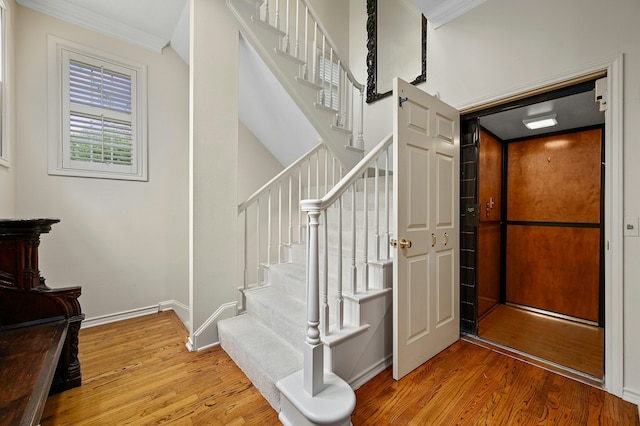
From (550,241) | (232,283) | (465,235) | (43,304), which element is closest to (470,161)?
(465,235)

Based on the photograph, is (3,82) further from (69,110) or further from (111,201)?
(111,201)

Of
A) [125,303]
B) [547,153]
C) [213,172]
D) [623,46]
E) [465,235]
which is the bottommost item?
[125,303]

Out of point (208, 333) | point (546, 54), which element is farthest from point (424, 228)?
point (208, 333)

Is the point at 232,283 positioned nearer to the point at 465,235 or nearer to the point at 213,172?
the point at 213,172

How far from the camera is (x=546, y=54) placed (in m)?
1.88

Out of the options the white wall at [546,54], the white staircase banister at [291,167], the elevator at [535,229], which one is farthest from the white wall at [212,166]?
the elevator at [535,229]

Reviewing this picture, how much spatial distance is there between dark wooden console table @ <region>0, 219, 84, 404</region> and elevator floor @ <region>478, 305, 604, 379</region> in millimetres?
3159

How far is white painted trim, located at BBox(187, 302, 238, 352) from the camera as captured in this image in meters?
2.16

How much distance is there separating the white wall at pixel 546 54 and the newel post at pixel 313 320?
180 cm

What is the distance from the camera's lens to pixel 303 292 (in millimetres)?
2189

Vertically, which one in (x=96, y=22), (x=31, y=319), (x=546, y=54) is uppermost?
(x=96, y=22)

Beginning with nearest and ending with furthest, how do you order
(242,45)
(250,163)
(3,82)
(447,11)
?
(3,82), (447,11), (242,45), (250,163)

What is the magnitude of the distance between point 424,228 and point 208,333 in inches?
75.7

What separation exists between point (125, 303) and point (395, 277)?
112 inches
